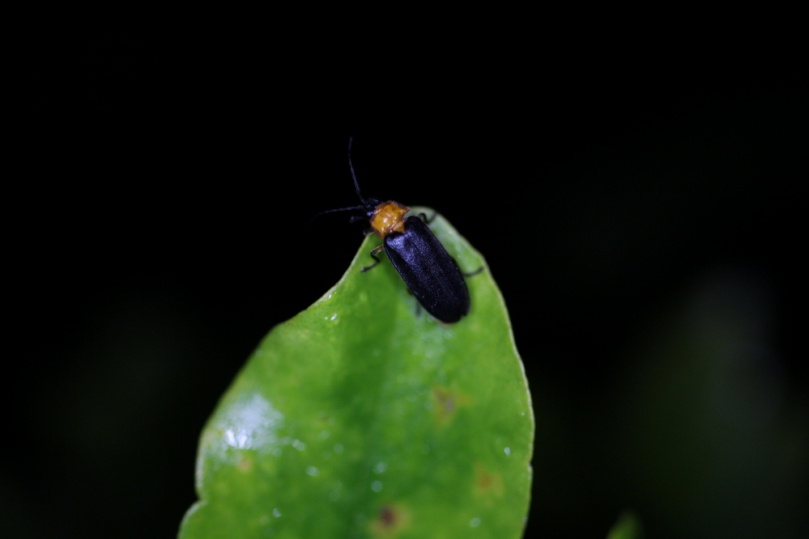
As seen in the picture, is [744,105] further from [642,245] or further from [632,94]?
[642,245]

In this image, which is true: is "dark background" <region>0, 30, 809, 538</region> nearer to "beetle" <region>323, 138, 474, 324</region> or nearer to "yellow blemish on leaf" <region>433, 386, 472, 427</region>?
"beetle" <region>323, 138, 474, 324</region>

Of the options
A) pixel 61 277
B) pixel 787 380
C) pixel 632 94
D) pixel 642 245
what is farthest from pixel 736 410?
pixel 61 277

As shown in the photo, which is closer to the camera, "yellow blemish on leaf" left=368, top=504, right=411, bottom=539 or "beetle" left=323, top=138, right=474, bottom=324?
"yellow blemish on leaf" left=368, top=504, right=411, bottom=539

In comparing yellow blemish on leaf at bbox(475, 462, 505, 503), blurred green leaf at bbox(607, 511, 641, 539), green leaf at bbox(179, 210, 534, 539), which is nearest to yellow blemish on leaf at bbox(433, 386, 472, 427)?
green leaf at bbox(179, 210, 534, 539)

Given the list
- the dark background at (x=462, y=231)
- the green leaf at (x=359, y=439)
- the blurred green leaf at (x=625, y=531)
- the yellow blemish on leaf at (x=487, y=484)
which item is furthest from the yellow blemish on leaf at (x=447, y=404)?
the dark background at (x=462, y=231)

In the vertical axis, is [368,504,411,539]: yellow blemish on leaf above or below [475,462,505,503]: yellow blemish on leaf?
below

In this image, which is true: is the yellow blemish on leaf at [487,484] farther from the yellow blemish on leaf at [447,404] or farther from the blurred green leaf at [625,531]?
the blurred green leaf at [625,531]
